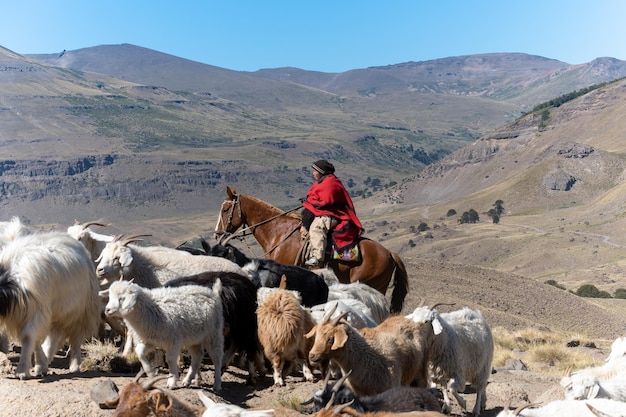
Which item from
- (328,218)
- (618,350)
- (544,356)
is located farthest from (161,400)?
(544,356)

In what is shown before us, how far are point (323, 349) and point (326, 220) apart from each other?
545 centimetres

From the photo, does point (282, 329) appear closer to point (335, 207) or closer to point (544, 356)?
point (335, 207)

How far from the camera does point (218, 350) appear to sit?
28.4 feet

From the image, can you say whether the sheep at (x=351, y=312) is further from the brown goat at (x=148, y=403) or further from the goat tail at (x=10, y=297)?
the goat tail at (x=10, y=297)

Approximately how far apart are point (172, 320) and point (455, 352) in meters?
3.34

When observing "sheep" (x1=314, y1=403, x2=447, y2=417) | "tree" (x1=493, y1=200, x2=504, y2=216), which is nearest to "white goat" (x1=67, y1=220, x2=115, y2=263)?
"sheep" (x1=314, y1=403, x2=447, y2=417)

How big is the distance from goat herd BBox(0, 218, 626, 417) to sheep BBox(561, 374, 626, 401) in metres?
0.01

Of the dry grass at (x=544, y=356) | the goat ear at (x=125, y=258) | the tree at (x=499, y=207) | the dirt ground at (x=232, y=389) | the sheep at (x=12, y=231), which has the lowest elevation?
the tree at (x=499, y=207)

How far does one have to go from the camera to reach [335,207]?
43.1 feet

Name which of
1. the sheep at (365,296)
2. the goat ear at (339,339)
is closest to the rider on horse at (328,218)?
the sheep at (365,296)

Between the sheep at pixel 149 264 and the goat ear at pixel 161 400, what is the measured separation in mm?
4522

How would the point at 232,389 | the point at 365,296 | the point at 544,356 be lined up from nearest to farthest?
1. the point at 232,389
2. the point at 365,296
3. the point at 544,356

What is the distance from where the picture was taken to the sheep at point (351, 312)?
9141 mm

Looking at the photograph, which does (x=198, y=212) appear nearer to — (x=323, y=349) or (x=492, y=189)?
(x=492, y=189)
